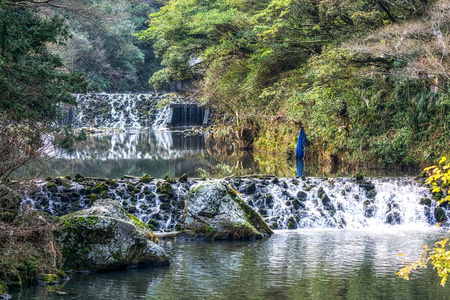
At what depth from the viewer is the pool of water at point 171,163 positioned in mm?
21372

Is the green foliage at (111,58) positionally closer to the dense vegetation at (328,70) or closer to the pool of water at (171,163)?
the pool of water at (171,163)

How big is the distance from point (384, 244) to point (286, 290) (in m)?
4.45

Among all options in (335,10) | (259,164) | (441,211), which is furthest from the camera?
(259,164)

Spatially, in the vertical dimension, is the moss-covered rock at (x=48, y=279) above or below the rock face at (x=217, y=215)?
below

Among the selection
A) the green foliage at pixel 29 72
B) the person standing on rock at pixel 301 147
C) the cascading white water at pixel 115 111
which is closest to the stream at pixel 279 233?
the person standing on rock at pixel 301 147

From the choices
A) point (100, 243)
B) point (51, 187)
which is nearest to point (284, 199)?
point (51, 187)

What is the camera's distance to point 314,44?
2577 centimetres

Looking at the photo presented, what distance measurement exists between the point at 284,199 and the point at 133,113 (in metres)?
36.7

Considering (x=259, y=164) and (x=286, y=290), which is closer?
(x=286, y=290)

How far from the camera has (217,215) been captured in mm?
13203

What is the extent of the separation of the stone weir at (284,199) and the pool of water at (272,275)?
2.13 metres

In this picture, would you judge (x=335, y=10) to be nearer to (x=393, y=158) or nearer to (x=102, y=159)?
(x=393, y=158)

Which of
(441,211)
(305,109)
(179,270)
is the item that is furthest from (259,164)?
(179,270)

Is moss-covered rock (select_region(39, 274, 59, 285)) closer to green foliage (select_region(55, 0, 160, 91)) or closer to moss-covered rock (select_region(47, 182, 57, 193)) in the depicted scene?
moss-covered rock (select_region(47, 182, 57, 193))
